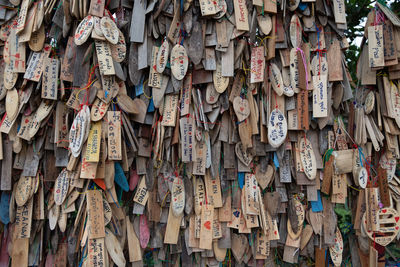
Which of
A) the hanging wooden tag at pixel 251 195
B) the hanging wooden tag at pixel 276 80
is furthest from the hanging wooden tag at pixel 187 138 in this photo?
the hanging wooden tag at pixel 276 80

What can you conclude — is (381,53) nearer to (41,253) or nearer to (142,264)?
(142,264)

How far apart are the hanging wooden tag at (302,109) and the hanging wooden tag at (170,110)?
1.71ft

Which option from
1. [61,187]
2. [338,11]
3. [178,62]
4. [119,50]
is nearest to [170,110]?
[178,62]

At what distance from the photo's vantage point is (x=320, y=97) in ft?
4.90

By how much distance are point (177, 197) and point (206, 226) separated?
0.56 ft

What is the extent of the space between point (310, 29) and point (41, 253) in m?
1.48

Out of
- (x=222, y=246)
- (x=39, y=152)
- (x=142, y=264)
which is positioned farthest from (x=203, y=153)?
(x=39, y=152)

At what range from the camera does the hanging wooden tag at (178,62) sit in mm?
1406

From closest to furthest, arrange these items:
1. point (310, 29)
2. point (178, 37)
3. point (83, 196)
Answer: point (83, 196) < point (178, 37) < point (310, 29)

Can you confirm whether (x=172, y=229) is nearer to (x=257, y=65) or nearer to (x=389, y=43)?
(x=257, y=65)

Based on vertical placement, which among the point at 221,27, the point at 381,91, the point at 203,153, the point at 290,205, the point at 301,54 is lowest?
the point at 290,205

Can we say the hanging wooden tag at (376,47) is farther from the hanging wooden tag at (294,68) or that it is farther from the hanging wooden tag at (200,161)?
the hanging wooden tag at (200,161)

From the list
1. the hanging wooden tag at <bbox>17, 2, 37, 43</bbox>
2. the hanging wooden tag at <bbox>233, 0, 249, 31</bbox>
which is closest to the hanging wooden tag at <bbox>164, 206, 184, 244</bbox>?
the hanging wooden tag at <bbox>233, 0, 249, 31</bbox>

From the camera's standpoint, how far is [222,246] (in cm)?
149
